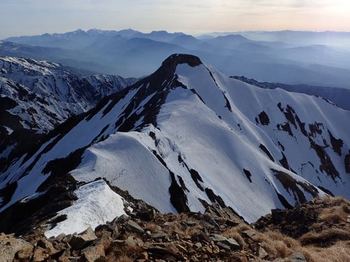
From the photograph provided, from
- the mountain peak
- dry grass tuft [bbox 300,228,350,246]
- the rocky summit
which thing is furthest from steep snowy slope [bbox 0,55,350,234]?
dry grass tuft [bbox 300,228,350,246]

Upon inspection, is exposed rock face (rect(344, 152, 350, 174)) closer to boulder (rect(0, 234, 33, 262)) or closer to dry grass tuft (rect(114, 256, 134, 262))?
dry grass tuft (rect(114, 256, 134, 262))

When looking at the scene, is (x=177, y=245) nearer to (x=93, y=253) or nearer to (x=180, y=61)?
(x=93, y=253)

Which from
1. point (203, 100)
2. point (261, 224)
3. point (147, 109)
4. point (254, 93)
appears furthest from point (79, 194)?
point (254, 93)

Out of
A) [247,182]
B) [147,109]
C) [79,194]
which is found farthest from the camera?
[147,109]

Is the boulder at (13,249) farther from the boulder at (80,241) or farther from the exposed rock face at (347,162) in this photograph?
the exposed rock face at (347,162)

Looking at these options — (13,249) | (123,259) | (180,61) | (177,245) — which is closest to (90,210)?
(13,249)

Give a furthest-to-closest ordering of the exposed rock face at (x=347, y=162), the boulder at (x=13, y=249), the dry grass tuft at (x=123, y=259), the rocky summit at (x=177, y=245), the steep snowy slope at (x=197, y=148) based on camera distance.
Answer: the exposed rock face at (x=347, y=162) → the steep snowy slope at (x=197, y=148) → the rocky summit at (x=177, y=245) → the boulder at (x=13, y=249) → the dry grass tuft at (x=123, y=259)

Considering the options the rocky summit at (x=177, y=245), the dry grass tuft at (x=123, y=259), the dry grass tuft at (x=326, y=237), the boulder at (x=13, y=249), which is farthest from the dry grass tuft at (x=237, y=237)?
the boulder at (x=13, y=249)

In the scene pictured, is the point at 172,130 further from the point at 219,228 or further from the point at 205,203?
the point at 219,228
